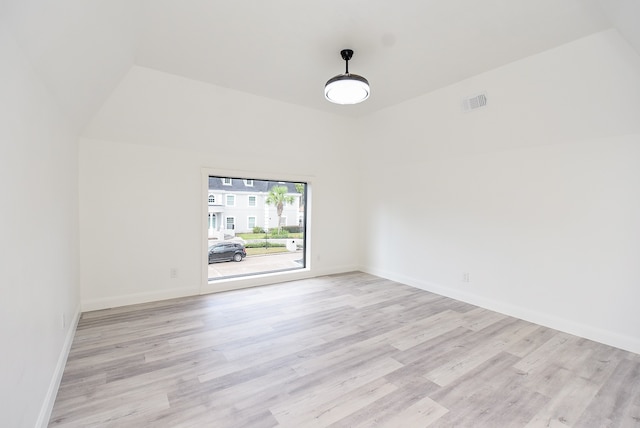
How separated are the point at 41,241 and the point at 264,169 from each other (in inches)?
122

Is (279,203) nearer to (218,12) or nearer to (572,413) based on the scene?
(218,12)

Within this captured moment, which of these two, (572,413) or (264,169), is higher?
(264,169)

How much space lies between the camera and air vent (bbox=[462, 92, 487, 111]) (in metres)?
3.27

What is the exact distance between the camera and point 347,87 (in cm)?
273

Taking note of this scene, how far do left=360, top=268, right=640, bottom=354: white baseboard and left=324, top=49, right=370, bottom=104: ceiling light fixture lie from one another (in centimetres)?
311

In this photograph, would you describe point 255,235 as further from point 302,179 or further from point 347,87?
point 347,87

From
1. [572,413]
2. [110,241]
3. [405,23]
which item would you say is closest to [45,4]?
[405,23]

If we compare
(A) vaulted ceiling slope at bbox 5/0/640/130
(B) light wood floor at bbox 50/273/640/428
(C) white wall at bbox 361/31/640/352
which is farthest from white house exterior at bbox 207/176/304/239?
(C) white wall at bbox 361/31/640/352

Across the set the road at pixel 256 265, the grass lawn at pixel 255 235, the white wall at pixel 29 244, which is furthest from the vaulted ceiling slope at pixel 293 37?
the grass lawn at pixel 255 235

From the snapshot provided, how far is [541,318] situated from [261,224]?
470 centimetres

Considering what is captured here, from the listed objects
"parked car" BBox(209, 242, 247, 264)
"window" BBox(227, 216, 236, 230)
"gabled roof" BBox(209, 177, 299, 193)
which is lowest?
"parked car" BBox(209, 242, 247, 264)

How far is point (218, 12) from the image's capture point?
92.4 inches

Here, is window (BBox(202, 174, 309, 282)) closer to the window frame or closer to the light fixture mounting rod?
the window frame

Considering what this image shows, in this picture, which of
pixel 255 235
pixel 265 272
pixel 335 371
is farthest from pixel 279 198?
pixel 335 371
